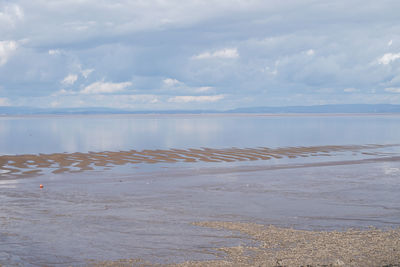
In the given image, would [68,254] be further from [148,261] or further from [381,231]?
[381,231]

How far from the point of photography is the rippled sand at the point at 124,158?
2894 cm

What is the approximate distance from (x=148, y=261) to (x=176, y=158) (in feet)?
82.7

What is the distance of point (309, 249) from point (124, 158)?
83.8 ft

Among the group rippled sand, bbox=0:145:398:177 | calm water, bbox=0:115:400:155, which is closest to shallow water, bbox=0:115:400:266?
rippled sand, bbox=0:145:398:177

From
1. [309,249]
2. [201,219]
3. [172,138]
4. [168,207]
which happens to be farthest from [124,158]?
[172,138]

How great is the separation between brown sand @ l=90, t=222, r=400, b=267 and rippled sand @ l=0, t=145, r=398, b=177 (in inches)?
701

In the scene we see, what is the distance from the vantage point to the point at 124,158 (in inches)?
1375

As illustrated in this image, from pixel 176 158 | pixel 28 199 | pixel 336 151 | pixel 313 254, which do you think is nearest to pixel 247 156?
pixel 176 158

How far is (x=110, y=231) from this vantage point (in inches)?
511

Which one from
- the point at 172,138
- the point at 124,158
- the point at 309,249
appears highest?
the point at 172,138

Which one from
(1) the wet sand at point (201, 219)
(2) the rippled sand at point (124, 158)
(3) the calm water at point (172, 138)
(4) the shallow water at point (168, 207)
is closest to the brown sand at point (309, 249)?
(1) the wet sand at point (201, 219)

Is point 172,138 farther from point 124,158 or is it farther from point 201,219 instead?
point 201,219

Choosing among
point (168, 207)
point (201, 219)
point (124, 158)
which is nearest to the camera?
point (201, 219)

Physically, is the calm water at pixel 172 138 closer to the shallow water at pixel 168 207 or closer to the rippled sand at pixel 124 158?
the rippled sand at pixel 124 158
